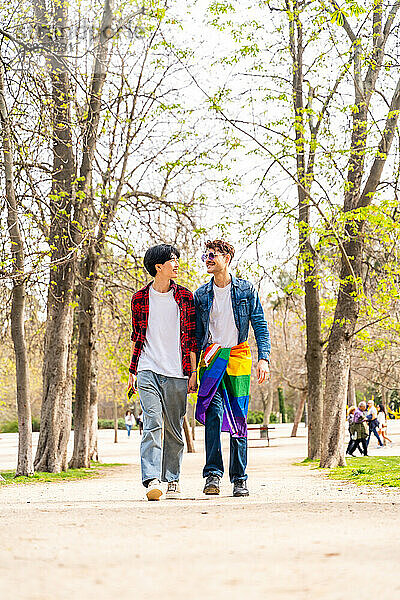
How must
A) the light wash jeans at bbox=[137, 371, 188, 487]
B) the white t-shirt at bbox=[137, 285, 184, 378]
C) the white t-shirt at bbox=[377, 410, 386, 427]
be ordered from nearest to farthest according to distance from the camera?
the light wash jeans at bbox=[137, 371, 188, 487]
the white t-shirt at bbox=[137, 285, 184, 378]
the white t-shirt at bbox=[377, 410, 386, 427]

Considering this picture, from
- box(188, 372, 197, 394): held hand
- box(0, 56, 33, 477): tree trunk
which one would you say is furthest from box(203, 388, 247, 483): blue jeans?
box(0, 56, 33, 477): tree trunk

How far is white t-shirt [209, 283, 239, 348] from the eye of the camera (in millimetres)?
7277

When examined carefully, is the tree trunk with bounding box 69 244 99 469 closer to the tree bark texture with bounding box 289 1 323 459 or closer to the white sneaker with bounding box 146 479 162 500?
the tree bark texture with bounding box 289 1 323 459

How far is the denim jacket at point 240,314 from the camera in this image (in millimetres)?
7320

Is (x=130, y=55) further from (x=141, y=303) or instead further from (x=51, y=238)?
(x=141, y=303)

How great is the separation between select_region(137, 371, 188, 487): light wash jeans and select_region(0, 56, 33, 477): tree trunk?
18.8 feet

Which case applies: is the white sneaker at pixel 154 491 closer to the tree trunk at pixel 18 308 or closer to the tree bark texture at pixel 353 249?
the tree trunk at pixel 18 308

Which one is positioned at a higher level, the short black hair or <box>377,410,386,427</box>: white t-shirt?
the short black hair

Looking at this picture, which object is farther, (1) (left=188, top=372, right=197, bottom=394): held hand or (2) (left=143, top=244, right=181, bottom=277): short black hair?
(2) (left=143, top=244, right=181, bottom=277): short black hair

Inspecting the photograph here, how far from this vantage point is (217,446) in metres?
7.20

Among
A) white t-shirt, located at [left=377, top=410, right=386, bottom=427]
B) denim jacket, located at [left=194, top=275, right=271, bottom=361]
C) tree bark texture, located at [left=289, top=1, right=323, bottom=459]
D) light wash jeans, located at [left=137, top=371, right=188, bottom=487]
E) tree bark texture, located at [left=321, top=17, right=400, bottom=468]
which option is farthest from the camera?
white t-shirt, located at [left=377, top=410, right=386, bottom=427]

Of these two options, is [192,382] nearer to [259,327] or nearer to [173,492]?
[259,327]

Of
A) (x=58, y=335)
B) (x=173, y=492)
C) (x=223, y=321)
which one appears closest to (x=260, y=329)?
(x=223, y=321)

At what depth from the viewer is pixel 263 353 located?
7.33 meters
